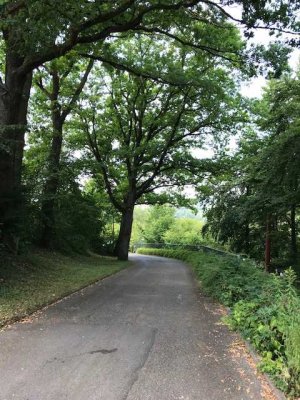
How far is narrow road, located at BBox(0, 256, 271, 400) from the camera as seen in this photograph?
473 centimetres

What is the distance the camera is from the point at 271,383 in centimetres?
497

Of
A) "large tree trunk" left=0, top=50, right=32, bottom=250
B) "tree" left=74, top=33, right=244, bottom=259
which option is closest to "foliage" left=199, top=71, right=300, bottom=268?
"tree" left=74, top=33, right=244, bottom=259

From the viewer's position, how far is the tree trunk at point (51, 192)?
16.8 m

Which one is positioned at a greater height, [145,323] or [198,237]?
[198,237]

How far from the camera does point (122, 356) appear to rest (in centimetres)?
586

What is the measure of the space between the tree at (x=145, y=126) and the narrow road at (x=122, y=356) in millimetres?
16001

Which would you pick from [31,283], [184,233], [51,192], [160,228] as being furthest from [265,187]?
[160,228]

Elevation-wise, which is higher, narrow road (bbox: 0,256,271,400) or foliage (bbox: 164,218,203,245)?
foliage (bbox: 164,218,203,245)

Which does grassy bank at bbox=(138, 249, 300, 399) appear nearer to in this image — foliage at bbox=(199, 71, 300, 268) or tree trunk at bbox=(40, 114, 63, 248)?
foliage at bbox=(199, 71, 300, 268)

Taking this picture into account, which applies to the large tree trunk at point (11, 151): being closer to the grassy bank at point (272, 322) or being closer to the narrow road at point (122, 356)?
the narrow road at point (122, 356)

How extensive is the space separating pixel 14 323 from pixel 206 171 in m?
21.8

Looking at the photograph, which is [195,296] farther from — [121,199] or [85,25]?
[121,199]

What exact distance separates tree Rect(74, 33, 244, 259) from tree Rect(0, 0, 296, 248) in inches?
421

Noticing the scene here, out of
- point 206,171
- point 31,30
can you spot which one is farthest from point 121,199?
point 31,30
